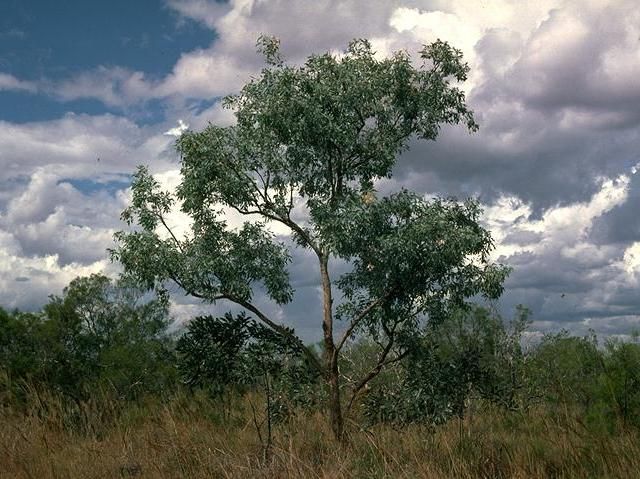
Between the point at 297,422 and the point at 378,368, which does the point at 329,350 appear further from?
the point at 297,422

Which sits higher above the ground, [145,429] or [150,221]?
[150,221]

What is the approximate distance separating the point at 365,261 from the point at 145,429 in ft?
21.8

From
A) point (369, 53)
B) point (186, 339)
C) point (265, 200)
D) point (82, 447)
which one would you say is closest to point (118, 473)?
point (82, 447)

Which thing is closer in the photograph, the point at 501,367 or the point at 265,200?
the point at 265,200

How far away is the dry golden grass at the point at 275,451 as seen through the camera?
8562 mm

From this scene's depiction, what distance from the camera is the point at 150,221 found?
16.9 metres


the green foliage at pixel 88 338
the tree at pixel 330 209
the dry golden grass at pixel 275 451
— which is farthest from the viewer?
the green foliage at pixel 88 338

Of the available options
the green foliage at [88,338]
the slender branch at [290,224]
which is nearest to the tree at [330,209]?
the slender branch at [290,224]

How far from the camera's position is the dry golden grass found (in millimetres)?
8562

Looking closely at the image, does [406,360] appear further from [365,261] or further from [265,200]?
[265,200]

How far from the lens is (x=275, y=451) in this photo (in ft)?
30.4

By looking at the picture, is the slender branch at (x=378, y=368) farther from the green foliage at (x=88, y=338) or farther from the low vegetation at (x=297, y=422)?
the green foliage at (x=88, y=338)

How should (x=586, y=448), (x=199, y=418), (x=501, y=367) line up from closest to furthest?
(x=586, y=448)
(x=199, y=418)
(x=501, y=367)

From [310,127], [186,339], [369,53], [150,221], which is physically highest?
[369,53]
